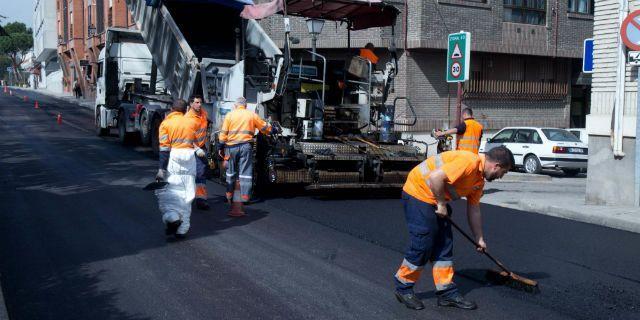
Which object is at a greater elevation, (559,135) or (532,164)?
(559,135)

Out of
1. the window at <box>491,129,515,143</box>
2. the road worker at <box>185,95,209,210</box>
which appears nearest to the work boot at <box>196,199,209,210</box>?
the road worker at <box>185,95,209,210</box>

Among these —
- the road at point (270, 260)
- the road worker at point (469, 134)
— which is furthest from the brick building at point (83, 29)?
the road at point (270, 260)

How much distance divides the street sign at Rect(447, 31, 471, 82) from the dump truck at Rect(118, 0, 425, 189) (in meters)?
1.53

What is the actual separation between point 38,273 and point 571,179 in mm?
13273

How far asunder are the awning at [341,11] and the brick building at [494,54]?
7.37m

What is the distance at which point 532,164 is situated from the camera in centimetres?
1691

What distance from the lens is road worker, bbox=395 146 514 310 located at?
4.88 meters

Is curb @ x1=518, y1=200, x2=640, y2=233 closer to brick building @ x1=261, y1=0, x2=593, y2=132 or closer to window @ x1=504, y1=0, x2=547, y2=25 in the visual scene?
brick building @ x1=261, y1=0, x2=593, y2=132

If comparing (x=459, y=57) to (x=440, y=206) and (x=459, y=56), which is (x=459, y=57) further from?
(x=440, y=206)

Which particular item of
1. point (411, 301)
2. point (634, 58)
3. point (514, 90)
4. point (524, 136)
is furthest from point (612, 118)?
point (514, 90)

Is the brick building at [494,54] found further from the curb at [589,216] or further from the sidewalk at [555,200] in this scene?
the curb at [589,216]

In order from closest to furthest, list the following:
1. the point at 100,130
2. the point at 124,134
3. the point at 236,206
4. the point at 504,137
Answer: the point at 236,206 → the point at 504,137 → the point at 124,134 → the point at 100,130

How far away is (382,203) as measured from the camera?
34.3ft

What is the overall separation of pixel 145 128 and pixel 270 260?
10.6 m
